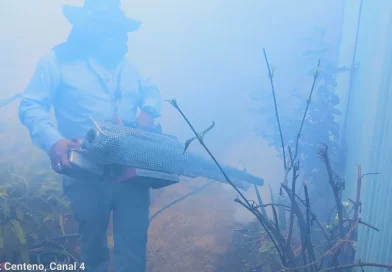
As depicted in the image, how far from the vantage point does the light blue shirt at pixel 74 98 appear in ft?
6.59

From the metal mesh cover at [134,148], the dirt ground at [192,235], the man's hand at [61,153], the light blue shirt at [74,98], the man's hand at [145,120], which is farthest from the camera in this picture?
the dirt ground at [192,235]

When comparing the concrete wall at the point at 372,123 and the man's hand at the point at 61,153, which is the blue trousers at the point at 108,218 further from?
the concrete wall at the point at 372,123

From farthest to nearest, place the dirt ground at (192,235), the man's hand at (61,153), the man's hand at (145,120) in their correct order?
1. the dirt ground at (192,235)
2. the man's hand at (145,120)
3. the man's hand at (61,153)

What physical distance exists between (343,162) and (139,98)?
7.86 feet

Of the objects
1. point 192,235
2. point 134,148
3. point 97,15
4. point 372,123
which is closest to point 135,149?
point 134,148

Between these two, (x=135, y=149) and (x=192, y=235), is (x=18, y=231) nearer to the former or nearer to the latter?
(x=135, y=149)

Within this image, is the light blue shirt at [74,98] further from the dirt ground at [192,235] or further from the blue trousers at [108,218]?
the dirt ground at [192,235]

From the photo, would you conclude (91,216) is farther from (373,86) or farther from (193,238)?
(373,86)

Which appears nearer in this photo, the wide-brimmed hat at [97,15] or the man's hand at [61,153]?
the man's hand at [61,153]

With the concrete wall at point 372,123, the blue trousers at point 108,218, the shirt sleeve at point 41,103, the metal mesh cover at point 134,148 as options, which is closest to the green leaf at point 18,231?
the blue trousers at point 108,218

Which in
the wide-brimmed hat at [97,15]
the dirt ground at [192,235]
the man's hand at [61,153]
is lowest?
the dirt ground at [192,235]

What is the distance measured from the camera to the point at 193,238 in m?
3.39

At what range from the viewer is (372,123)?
7.72ft

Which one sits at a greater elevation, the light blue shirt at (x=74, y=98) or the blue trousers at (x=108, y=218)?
the light blue shirt at (x=74, y=98)
